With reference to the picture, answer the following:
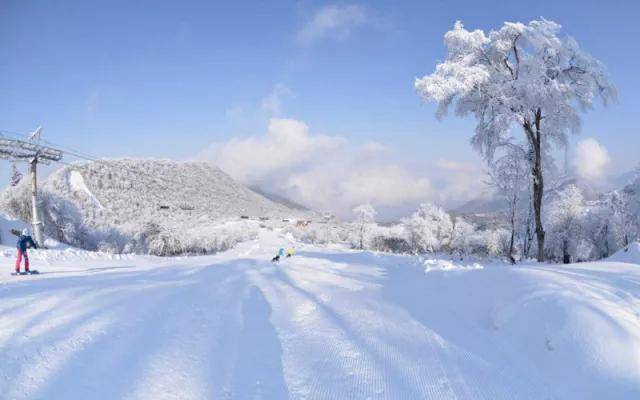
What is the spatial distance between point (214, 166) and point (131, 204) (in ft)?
247

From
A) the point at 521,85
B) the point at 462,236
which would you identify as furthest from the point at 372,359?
the point at 462,236

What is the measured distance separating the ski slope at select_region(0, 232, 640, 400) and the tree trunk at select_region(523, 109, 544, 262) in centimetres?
515

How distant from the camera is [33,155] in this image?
2316cm

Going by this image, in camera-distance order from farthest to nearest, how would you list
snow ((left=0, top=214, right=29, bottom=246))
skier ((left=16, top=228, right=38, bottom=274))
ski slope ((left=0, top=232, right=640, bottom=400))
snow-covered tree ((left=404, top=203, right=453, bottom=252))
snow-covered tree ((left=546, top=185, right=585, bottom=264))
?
snow-covered tree ((left=404, top=203, right=453, bottom=252))
snow-covered tree ((left=546, top=185, right=585, bottom=264))
snow ((left=0, top=214, right=29, bottom=246))
skier ((left=16, top=228, right=38, bottom=274))
ski slope ((left=0, top=232, right=640, bottom=400))

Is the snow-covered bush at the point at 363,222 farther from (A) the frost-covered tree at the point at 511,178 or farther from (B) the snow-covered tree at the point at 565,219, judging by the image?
(A) the frost-covered tree at the point at 511,178

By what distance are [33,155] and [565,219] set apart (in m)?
48.8

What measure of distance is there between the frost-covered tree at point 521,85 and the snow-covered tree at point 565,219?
32743 mm

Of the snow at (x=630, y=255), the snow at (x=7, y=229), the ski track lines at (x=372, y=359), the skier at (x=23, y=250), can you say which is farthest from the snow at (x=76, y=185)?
the snow at (x=630, y=255)

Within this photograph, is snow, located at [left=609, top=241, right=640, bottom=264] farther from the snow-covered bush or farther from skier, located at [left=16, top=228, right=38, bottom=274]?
the snow-covered bush

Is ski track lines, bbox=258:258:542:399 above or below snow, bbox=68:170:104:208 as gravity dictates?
below

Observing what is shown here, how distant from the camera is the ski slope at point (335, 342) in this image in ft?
13.3

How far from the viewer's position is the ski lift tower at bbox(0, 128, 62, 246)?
72.6 feet

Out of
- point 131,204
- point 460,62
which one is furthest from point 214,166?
point 460,62

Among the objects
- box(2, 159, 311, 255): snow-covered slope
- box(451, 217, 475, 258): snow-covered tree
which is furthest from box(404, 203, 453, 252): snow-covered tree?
box(2, 159, 311, 255): snow-covered slope
